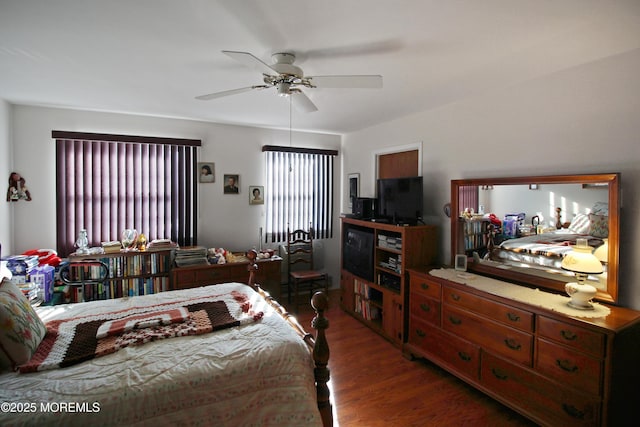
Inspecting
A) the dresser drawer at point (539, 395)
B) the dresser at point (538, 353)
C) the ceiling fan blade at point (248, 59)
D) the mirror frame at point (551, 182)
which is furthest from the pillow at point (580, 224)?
the ceiling fan blade at point (248, 59)

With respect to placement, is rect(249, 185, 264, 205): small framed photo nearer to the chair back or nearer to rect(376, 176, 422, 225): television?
the chair back

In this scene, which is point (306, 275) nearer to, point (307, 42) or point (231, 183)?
point (231, 183)

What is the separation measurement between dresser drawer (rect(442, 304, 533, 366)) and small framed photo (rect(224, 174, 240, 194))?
3.02m

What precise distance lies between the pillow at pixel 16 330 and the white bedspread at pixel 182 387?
0.09 m

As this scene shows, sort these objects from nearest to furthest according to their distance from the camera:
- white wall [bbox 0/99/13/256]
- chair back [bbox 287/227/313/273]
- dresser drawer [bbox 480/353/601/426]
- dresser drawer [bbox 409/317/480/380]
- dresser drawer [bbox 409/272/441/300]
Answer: dresser drawer [bbox 480/353/601/426]
dresser drawer [bbox 409/317/480/380]
dresser drawer [bbox 409/272/441/300]
white wall [bbox 0/99/13/256]
chair back [bbox 287/227/313/273]

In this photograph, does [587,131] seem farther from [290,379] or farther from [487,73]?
[290,379]

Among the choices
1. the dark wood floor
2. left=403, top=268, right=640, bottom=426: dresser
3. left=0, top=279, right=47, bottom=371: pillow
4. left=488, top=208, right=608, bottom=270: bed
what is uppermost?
left=488, top=208, right=608, bottom=270: bed

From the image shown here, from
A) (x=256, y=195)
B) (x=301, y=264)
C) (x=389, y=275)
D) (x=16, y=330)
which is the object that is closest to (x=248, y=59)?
(x=16, y=330)

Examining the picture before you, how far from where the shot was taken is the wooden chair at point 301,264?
4430 millimetres

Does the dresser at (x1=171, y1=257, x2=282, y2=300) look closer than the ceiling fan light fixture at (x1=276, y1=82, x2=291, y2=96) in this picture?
No

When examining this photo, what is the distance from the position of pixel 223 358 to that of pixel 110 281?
8.39 feet

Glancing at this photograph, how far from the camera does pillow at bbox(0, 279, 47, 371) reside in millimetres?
1502

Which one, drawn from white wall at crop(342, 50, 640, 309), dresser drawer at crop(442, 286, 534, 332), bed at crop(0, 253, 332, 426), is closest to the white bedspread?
bed at crop(0, 253, 332, 426)

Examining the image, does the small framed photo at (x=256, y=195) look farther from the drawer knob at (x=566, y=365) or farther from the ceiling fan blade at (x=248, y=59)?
the drawer knob at (x=566, y=365)
